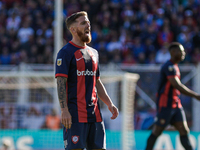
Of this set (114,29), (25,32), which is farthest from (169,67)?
(25,32)

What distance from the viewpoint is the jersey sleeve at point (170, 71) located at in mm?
6047

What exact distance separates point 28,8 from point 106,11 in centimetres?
358

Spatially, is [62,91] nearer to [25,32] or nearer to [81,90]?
[81,90]

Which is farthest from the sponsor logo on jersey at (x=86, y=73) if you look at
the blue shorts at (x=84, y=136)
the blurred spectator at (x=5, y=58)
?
the blurred spectator at (x=5, y=58)

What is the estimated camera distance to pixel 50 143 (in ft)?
25.5

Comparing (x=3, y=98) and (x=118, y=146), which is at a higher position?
(x=3, y=98)

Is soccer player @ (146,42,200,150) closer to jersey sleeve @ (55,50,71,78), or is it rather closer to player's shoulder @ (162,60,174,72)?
player's shoulder @ (162,60,174,72)

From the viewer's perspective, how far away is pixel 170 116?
20.2 ft

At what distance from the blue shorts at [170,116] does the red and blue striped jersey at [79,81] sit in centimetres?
264

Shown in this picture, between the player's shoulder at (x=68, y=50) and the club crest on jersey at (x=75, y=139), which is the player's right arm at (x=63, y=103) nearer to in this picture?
the club crest on jersey at (x=75, y=139)

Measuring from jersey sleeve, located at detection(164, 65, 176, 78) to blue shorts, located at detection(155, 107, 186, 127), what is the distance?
0.62 metres

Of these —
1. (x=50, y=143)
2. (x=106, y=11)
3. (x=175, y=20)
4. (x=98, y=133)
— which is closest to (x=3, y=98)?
(x=50, y=143)

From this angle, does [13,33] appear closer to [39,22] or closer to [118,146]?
[39,22]

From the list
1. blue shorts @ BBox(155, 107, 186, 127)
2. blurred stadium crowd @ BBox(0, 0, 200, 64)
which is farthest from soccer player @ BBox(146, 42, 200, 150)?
blurred stadium crowd @ BBox(0, 0, 200, 64)
